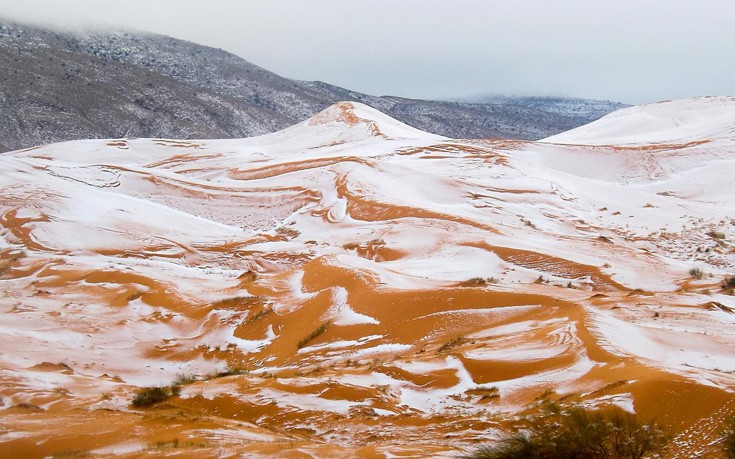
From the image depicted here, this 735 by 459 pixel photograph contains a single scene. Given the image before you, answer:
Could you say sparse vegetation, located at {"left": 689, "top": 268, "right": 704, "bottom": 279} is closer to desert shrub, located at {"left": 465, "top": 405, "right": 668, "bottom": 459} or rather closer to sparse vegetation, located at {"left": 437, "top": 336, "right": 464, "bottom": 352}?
sparse vegetation, located at {"left": 437, "top": 336, "right": 464, "bottom": 352}

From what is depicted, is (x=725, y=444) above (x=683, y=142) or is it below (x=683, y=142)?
below

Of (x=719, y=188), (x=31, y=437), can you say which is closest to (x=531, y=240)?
(x=31, y=437)

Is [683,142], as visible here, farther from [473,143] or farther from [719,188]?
[473,143]

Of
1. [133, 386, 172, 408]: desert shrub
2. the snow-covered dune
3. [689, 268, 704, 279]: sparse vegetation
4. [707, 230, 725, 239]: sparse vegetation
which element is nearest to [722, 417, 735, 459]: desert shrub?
[133, 386, 172, 408]: desert shrub

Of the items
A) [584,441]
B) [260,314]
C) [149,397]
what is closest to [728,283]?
[584,441]

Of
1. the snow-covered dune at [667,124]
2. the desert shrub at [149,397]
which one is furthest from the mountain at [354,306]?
the snow-covered dune at [667,124]

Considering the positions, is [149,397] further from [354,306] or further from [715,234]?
[715,234]
